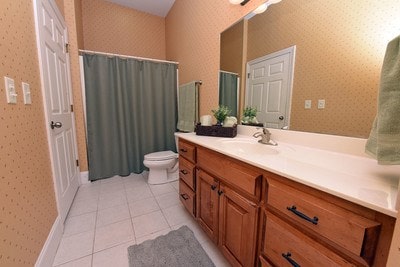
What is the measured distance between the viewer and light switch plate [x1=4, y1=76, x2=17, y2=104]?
2.71 ft

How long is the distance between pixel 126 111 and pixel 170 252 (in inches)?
76.3

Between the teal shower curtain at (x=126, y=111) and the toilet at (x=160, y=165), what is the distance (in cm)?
44

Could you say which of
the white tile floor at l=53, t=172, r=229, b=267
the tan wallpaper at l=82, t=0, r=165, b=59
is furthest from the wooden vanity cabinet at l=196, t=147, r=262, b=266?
the tan wallpaper at l=82, t=0, r=165, b=59

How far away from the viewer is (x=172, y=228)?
1.50m

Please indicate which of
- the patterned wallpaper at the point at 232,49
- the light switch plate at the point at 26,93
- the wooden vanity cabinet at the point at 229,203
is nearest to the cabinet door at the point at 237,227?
the wooden vanity cabinet at the point at 229,203

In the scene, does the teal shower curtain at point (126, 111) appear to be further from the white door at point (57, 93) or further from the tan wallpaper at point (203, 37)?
the tan wallpaper at point (203, 37)

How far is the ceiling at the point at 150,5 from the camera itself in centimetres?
274

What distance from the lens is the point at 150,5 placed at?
2846 mm

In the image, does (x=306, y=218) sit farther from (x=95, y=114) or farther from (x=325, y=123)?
(x=95, y=114)

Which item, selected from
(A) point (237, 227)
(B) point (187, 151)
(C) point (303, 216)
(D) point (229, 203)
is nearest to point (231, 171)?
(D) point (229, 203)

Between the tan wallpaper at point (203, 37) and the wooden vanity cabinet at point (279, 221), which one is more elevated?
the tan wallpaper at point (203, 37)

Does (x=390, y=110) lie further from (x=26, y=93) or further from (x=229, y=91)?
(x=26, y=93)

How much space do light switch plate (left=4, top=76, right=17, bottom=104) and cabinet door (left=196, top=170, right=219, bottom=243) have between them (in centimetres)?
111

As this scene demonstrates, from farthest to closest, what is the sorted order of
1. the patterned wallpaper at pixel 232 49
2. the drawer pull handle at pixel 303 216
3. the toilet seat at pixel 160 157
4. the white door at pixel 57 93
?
the toilet seat at pixel 160 157
the patterned wallpaper at pixel 232 49
the white door at pixel 57 93
the drawer pull handle at pixel 303 216
